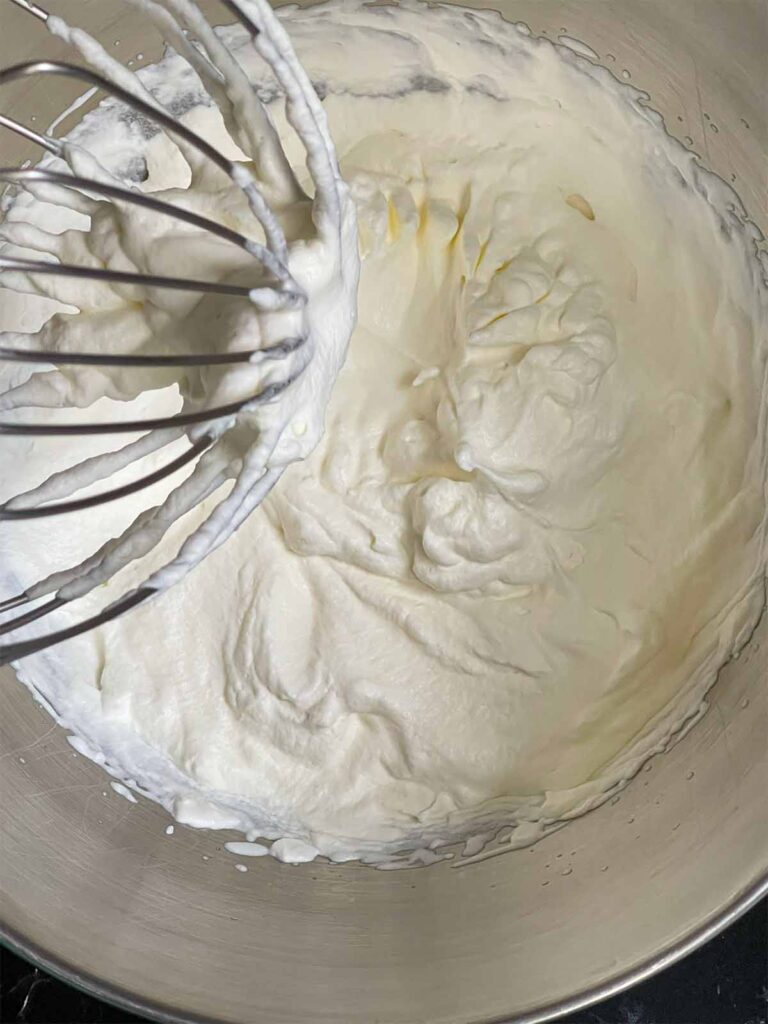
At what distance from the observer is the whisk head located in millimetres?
630

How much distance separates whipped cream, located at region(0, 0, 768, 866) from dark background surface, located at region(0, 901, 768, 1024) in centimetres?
31

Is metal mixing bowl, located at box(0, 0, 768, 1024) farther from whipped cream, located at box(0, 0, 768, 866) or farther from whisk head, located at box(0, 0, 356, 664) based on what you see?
whisk head, located at box(0, 0, 356, 664)

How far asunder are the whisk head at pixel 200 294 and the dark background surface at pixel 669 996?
0.63 m

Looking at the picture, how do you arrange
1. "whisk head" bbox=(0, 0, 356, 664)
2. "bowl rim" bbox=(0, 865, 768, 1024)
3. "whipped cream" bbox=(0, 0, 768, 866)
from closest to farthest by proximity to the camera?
"whisk head" bbox=(0, 0, 356, 664) < "bowl rim" bbox=(0, 865, 768, 1024) < "whipped cream" bbox=(0, 0, 768, 866)

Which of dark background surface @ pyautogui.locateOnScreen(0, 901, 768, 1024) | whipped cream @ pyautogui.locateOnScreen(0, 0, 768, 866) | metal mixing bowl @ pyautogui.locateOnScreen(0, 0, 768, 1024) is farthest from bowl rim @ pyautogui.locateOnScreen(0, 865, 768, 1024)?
dark background surface @ pyautogui.locateOnScreen(0, 901, 768, 1024)

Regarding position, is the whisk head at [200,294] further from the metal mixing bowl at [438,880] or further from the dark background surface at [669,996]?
the dark background surface at [669,996]

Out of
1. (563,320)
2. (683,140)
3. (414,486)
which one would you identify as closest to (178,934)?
(414,486)

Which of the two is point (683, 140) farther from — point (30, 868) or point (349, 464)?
point (30, 868)

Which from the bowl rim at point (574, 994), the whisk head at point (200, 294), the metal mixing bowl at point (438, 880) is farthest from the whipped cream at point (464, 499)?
the whisk head at point (200, 294)

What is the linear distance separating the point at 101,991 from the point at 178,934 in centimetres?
10

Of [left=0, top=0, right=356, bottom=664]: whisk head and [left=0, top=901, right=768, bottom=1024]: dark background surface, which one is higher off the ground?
[left=0, top=0, right=356, bottom=664]: whisk head

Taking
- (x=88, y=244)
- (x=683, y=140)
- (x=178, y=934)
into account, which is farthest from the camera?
(x=683, y=140)

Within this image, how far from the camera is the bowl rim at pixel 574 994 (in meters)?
0.81

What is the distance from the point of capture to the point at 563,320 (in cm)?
109
